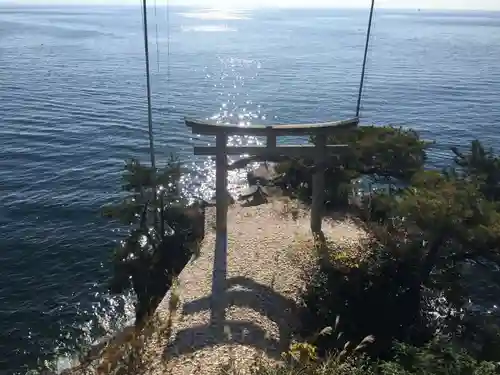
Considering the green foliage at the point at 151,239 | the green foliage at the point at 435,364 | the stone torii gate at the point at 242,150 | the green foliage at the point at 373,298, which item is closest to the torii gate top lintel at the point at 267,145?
the stone torii gate at the point at 242,150

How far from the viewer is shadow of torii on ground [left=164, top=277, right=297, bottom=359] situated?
544 inches

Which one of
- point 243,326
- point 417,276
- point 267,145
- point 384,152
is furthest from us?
→ point 384,152

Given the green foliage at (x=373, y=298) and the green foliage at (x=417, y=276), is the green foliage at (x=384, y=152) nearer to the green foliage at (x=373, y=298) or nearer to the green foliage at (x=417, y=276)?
the green foliage at (x=417, y=276)

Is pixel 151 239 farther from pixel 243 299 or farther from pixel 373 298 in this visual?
pixel 373 298

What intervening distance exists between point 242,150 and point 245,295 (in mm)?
5014

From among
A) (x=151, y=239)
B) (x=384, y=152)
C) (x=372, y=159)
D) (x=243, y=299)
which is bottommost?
(x=151, y=239)

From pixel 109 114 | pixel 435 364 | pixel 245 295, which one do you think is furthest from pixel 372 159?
pixel 109 114

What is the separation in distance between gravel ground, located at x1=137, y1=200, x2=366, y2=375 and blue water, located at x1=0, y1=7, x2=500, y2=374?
5.23 meters

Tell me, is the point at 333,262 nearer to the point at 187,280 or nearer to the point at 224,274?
the point at 224,274

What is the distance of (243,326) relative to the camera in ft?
48.0

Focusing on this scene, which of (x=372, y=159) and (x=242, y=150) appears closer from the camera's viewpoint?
(x=242, y=150)

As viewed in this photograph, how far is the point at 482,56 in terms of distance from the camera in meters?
84.9

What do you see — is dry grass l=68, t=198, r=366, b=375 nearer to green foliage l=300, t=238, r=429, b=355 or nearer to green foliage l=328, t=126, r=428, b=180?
green foliage l=300, t=238, r=429, b=355

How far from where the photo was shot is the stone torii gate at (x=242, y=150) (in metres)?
16.6
